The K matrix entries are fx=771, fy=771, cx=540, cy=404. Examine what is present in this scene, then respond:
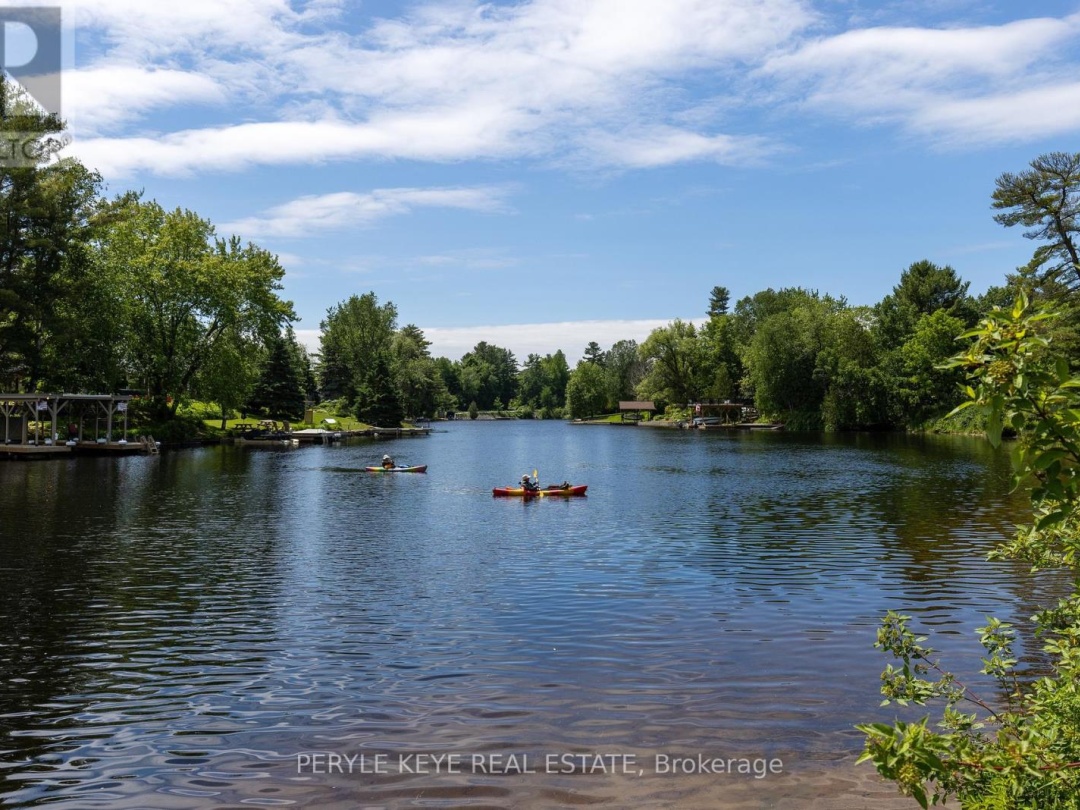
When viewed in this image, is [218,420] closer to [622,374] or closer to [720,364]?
[720,364]

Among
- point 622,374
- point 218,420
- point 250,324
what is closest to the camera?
point 250,324

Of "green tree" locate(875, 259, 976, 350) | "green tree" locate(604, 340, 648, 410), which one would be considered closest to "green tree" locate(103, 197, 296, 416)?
"green tree" locate(875, 259, 976, 350)

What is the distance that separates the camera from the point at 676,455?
66.4 meters

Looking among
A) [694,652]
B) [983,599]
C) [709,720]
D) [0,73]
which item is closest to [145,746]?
[709,720]

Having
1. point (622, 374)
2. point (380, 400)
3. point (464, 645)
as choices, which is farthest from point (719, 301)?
point (464, 645)

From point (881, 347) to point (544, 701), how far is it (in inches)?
4127

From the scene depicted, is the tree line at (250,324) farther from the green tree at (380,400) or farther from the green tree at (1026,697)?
the green tree at (1026,697)

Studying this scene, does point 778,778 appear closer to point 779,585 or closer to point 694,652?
point 694,652

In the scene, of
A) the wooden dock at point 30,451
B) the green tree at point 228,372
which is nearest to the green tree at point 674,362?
the green tree at point 228,372

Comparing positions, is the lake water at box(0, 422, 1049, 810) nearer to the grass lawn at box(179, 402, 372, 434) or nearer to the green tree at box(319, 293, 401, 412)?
the grass lawn at box(179, 402, 372, 434)

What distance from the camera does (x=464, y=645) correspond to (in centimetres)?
1397

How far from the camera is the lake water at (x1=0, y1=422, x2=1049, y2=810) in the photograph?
8.92m

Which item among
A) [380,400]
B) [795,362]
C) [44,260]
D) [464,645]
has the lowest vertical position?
[464,645]

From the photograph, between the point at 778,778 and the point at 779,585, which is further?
the point at 779,585
